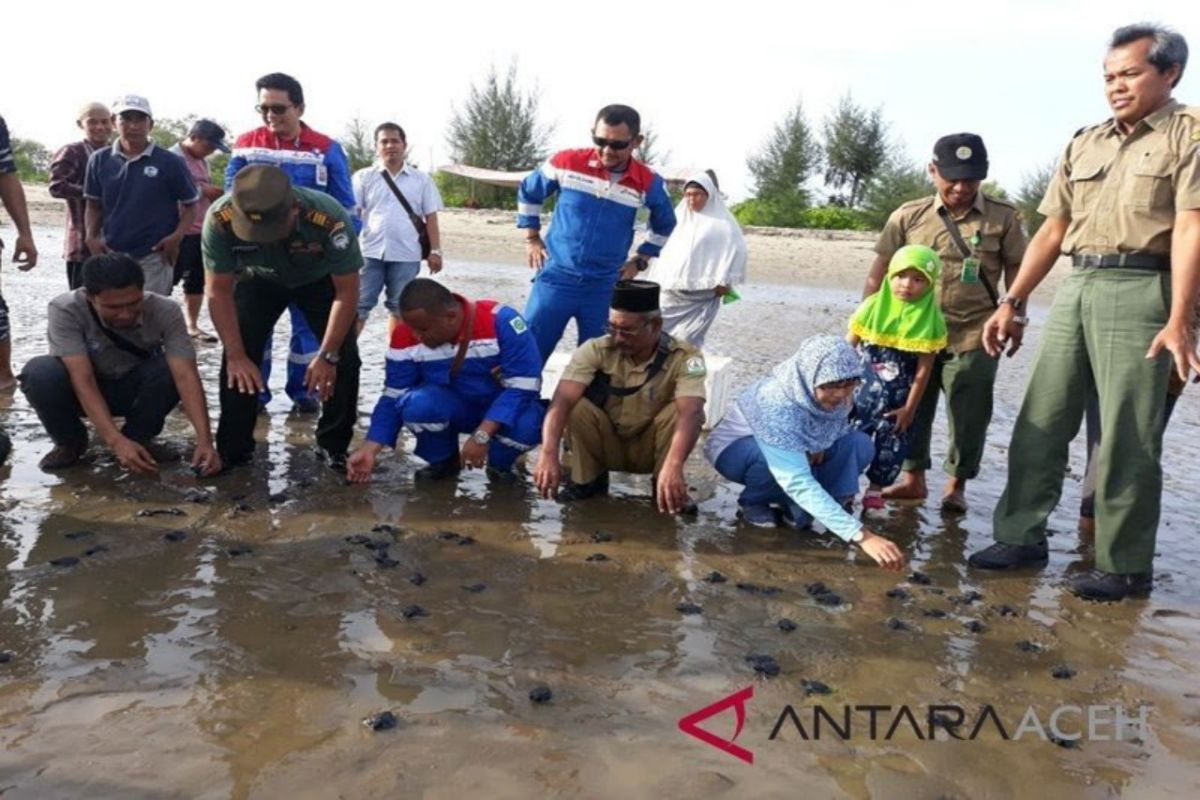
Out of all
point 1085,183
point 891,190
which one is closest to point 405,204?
point 1085,183

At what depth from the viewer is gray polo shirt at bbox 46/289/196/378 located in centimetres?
471

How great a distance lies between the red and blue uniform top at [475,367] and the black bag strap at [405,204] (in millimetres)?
2456

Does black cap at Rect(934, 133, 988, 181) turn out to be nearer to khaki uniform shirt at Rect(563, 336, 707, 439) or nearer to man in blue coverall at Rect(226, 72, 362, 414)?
khaki uniform shirt at Rect(563, 336, 707, 439)

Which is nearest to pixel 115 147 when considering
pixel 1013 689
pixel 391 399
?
pixel 391 399

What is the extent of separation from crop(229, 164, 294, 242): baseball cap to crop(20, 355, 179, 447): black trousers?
0.98 m

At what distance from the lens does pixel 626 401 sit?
4.66 metres

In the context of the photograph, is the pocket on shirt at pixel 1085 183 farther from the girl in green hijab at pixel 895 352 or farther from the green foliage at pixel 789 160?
the green foliage at pixel 789 160

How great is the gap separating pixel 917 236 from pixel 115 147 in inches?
199

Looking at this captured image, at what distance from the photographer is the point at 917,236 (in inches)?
198

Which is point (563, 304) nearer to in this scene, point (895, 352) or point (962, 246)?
point (895, 352)

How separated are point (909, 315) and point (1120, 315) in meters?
1.06

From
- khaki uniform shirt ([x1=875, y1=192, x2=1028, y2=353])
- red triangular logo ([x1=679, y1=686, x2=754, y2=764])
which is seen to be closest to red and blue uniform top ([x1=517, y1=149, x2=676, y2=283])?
khaki uniform shirt ([x1=875, y1=192, x2=1028, y2=353])

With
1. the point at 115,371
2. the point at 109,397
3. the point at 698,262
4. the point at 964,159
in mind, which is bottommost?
the point at 109,397

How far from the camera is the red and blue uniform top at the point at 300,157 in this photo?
5.83m
